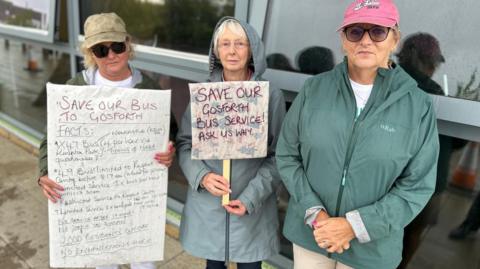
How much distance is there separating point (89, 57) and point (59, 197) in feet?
2.46

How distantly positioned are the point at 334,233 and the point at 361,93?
0.57 meters

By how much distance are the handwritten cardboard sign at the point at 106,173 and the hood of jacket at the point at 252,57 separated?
0.28m

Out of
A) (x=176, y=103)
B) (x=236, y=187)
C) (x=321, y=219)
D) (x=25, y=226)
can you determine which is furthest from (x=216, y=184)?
(x=25, y=226)

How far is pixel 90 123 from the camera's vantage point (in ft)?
5.74

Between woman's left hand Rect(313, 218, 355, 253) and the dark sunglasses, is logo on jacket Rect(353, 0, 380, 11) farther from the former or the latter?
the dark sunglasses

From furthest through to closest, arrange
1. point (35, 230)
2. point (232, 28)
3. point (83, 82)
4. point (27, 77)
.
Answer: point (27, 77)
point (35, 230)
point (83, 82)
point (232, 28)

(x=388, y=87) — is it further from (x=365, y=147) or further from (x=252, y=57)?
(x=252, y=57)

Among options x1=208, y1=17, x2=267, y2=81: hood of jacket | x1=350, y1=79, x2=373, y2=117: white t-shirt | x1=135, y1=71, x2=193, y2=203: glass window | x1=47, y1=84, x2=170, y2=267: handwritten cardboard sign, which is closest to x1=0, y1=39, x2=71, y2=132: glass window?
x1=135, y1=71, x2=193, y2=203: glass window

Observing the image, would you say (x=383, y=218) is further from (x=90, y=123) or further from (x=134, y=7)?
(x=134, y=7)

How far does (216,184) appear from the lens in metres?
1.75

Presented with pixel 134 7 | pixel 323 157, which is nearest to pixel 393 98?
pixel 323 157

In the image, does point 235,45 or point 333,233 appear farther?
point 235,45

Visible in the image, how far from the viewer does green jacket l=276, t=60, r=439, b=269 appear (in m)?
1.34

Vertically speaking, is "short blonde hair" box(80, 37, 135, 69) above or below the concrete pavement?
above
